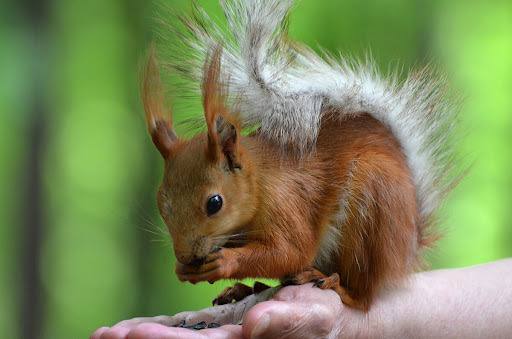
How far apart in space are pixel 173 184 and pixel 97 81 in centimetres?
382

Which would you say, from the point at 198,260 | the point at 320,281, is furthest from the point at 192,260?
the point at 320,281

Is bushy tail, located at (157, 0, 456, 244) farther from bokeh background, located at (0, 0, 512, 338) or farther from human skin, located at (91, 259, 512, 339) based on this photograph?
bokeh background, located at (0, 0, 512, 338)

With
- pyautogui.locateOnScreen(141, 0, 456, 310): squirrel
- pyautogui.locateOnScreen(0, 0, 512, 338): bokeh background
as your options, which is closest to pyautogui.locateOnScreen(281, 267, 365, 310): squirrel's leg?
pyautogui.locateOnScreen(141, 0, 456, 310): squirrel

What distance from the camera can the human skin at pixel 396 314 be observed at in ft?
4.79

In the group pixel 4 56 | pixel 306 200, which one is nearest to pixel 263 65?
pixel 306 200

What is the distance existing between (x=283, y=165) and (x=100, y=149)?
139 inches

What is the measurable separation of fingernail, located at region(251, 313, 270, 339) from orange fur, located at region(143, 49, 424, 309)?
0.49ft

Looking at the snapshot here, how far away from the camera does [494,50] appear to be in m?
5.12

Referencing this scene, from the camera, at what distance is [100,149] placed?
200 inches

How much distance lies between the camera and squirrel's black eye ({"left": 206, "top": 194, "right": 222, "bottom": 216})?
Answer: 5.13 ft

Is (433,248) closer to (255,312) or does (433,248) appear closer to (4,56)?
(255,312)

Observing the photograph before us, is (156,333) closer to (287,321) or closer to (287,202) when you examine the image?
(287,321)

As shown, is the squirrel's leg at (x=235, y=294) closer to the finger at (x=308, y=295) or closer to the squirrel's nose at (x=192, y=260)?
the finger at (x=308, y=295)

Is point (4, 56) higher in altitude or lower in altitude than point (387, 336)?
higher
